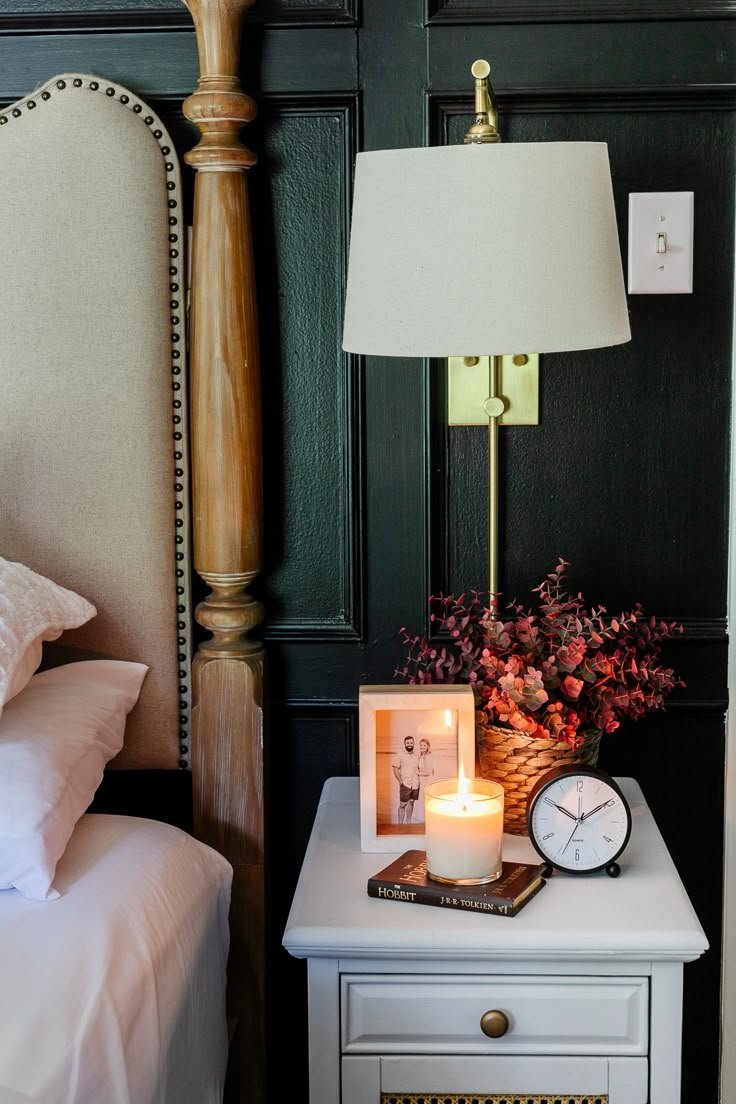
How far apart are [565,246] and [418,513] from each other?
53 cm

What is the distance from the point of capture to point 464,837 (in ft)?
4.14

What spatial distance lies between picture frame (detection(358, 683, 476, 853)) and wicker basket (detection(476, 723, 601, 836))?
0.03 meters

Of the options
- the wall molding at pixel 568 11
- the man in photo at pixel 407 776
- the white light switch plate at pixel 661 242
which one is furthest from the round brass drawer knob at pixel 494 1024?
the wall molding at pixel 568 11

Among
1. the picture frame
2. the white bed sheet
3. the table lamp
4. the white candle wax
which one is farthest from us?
the picture frame

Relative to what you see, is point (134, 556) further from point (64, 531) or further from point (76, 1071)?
point (76, 1071)

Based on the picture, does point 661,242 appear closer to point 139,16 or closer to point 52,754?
point 139,16

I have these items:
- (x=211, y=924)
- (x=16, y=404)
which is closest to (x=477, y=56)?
(x=16, y=404)

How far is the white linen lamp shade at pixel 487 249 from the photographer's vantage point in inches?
45.6

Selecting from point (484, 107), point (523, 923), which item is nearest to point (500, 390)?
point (484, 107)

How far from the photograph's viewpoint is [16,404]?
1.51m

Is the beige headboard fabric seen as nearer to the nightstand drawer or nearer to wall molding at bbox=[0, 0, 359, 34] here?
wall molding at bbox=[0, 0, 359, 34]

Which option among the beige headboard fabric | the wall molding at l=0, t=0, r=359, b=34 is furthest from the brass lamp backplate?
the wall molding at l=0, t=0, r=359, b=34

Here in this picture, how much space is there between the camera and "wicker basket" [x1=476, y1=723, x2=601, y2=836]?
4.50ft

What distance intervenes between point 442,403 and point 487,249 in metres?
0.46
